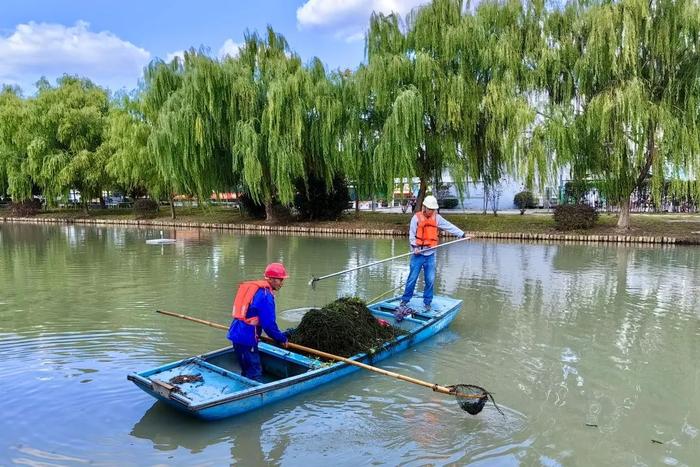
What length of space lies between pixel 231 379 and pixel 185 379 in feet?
1.41

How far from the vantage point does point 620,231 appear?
20172 millimetres

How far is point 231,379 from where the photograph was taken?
17.2 feet

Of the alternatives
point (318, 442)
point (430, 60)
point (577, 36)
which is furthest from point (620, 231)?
point (318, 442)

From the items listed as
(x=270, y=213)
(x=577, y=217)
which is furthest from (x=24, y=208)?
(x=577, y=217)

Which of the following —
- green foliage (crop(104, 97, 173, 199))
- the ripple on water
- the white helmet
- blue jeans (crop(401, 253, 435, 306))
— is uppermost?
green foliage (crop(104, 97, 173, 199))

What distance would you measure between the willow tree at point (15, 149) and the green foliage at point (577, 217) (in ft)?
96.9

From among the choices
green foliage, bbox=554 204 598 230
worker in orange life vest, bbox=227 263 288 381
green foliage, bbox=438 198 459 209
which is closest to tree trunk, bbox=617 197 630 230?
green foliage, bbox=554 204 598 230

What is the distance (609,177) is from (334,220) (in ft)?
40.4

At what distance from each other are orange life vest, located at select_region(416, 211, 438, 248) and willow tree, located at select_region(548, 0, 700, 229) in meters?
12.9

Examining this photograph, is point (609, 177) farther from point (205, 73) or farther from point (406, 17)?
point (205, 73)

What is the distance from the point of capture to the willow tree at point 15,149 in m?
31.9

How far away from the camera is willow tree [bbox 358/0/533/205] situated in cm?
1992

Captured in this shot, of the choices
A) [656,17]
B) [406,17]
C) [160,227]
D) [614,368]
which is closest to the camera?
[614,368]

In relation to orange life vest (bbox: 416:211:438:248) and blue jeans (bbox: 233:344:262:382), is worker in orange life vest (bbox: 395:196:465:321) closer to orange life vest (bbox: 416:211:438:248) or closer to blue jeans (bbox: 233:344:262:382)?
orange life vest (bbox: 416:211:438:248)
